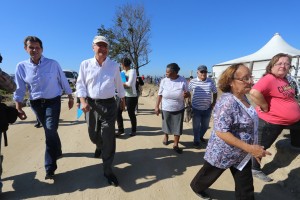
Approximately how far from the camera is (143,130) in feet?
20.3

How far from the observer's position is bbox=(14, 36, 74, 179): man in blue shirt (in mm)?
3328

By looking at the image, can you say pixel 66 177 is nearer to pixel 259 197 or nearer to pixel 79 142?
pixel 79 142

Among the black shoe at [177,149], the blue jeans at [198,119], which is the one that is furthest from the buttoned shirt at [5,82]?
the blue jeans at [198,119]

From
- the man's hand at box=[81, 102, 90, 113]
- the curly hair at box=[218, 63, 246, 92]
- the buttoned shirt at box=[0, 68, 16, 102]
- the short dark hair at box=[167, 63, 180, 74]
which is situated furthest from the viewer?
the short dark hair at box=[167, 63, 180, 74]

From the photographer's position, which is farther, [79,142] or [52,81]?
[79,142]

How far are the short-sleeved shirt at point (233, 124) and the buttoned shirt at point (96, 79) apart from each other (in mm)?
1617

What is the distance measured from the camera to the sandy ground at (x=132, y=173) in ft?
10.1

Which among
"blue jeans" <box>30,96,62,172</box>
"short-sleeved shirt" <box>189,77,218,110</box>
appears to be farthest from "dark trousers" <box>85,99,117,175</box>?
"short-sleeved shirt" <box>189,77,218,110</box>

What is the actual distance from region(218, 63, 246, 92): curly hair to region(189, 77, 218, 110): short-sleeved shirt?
2228 mm

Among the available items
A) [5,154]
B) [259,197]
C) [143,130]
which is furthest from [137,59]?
[259,197]

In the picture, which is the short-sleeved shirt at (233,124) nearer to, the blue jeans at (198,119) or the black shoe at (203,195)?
the black shoe at (203,195)

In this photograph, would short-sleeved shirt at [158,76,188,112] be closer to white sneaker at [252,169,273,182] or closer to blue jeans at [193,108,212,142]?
blue jeans at [193,108,212,142]

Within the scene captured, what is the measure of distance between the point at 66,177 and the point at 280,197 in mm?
2951

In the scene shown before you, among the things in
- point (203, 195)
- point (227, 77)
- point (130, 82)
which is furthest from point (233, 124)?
point (130, 82)
